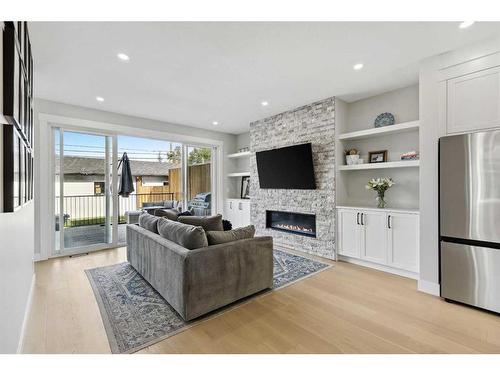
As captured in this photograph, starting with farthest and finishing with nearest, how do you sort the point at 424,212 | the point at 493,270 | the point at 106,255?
1. the point at 106,255
2. the point at 424,212
3. the point at 493,270

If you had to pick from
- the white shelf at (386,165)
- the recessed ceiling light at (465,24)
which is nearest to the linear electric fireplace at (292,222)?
the white shelf at (386,165)

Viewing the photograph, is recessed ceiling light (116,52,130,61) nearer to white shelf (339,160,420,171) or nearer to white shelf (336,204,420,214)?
white shelf (339,160,420,171)

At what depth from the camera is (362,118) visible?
4.06 metres

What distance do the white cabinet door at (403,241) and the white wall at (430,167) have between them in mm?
349

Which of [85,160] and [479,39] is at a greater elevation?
[479,39]

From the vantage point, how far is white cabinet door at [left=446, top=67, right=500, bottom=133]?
232cm

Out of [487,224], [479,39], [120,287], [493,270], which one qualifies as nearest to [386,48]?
[479,39]

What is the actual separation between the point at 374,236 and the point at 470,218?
4.12ft

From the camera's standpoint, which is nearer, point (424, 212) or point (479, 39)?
point (479, 39)

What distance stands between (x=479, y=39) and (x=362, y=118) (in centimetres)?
176

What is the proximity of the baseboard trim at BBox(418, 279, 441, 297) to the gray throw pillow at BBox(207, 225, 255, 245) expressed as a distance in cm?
208

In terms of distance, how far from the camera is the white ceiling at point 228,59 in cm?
216

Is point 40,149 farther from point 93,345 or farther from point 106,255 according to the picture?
point 93,345

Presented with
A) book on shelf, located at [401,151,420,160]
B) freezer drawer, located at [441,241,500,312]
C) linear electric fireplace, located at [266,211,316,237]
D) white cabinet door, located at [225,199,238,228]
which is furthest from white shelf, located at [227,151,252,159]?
freezer drawer, located at [441,241,500,312]
